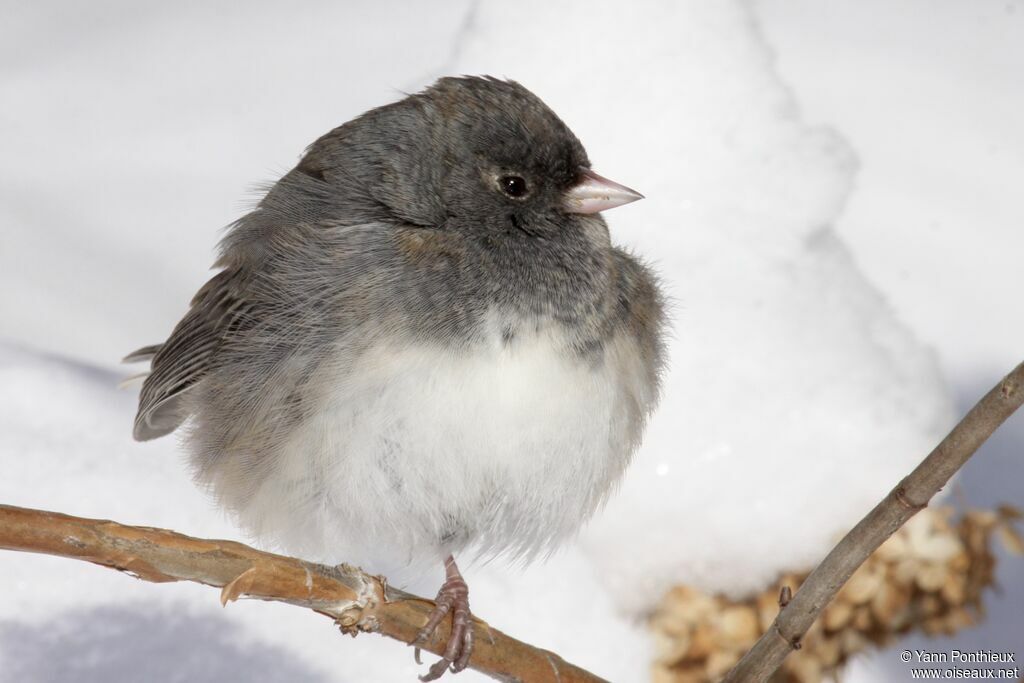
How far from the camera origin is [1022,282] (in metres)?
3.19

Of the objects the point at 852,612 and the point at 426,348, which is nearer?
the point at 426,348

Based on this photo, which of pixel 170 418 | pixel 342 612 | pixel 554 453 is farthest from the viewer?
pixel 170 418

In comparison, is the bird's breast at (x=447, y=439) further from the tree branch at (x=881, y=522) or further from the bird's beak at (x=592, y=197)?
the tree branch at (x=881, y=522)

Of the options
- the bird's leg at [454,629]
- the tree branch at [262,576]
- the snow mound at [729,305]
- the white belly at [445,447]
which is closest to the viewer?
the tree branch at [262,576]

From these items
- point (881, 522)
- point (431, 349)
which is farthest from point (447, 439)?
point (881, 522)

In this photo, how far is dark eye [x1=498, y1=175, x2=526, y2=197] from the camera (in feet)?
6.23

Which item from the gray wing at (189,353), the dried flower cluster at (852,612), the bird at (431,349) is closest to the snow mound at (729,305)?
the dried flower cluster at (852,612)

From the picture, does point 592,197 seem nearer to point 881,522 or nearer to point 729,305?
point 881,522

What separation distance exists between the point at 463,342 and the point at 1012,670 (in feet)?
5.47

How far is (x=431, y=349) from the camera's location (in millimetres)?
1715

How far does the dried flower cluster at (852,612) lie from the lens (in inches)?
105

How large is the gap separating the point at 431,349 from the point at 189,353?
0.64m

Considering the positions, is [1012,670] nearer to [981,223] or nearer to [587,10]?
[981,223]

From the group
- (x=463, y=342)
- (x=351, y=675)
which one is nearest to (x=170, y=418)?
(x=351, y=675)
